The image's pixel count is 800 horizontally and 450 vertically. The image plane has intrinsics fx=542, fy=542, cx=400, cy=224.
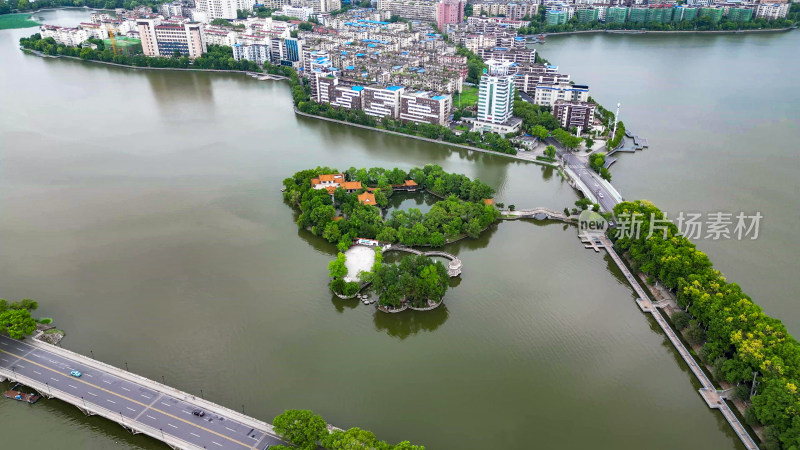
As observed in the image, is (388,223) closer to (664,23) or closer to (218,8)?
(218,8)

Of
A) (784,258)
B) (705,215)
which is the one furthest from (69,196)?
(784,258)

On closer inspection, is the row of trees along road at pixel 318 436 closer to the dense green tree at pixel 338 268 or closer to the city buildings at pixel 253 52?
the dense green tree at pixel 338 268

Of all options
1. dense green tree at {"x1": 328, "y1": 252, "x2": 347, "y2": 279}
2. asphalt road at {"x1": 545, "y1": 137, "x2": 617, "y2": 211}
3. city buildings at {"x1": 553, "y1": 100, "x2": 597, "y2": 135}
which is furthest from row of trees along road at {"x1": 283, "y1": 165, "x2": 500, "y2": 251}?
city buildings at {"x1": 553, "y1": 100, "x2": 597, "y2": 135}

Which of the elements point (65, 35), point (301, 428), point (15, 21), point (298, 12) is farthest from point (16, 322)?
point (15, 21)

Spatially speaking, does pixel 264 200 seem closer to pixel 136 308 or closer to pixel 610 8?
pixel 136 308

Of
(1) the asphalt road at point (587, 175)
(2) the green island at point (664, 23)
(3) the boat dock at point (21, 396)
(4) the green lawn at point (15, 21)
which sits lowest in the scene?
(3) the boat dock at point (21, 396)

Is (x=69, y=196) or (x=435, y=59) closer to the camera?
(x=69, y=196)

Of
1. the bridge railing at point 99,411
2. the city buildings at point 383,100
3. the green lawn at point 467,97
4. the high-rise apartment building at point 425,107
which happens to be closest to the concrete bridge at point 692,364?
the bridge railing at point 99,411

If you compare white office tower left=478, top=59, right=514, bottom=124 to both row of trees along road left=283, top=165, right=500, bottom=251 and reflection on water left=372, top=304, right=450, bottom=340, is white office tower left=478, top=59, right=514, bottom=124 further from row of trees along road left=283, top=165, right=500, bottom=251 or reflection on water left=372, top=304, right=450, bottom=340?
reflection on water left=372, top=304, right=450, bottom=340
